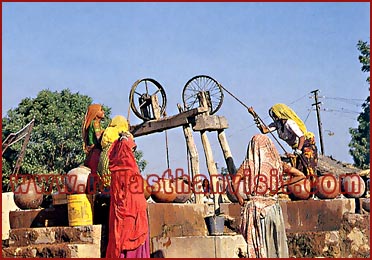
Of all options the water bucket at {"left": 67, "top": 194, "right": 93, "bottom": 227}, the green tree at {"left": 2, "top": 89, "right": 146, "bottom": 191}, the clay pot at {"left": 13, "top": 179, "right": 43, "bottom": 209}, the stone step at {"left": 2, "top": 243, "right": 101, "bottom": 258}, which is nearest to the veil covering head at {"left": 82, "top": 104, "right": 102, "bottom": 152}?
the clay pot at {"left": 13, "top": 179, "right": 43, "bottom": 209}

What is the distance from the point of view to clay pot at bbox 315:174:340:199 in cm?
1050

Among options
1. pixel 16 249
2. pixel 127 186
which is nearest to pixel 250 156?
pixel 127 186

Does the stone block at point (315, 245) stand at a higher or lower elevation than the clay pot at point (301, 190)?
lower

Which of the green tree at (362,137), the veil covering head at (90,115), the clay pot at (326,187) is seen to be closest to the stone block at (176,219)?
the veil covering head at (90,115)

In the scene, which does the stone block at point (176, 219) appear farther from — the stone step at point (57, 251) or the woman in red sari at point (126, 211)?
the stone step at point (57, 251)

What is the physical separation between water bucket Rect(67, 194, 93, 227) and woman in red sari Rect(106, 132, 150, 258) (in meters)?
0.60

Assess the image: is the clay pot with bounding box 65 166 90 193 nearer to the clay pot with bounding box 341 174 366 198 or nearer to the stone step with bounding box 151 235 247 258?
the stone step with bounding box 151 235 247 258

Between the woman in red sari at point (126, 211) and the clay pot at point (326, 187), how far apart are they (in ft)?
11.0

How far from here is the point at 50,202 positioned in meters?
10.6

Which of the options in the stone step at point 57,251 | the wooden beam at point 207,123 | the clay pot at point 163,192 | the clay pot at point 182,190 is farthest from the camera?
the wooden beam at point 207,123

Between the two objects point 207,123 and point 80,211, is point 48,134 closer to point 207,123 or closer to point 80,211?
point 207,123

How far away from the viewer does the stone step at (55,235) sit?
28.4ft

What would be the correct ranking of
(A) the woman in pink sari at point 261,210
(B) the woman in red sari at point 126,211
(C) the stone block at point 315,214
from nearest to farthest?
(A) the woman in pink sari at point 261,210
(B) the woman in red sari at point 126,211
(C) the stone block at point 315,214

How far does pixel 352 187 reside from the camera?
35.6 ft
